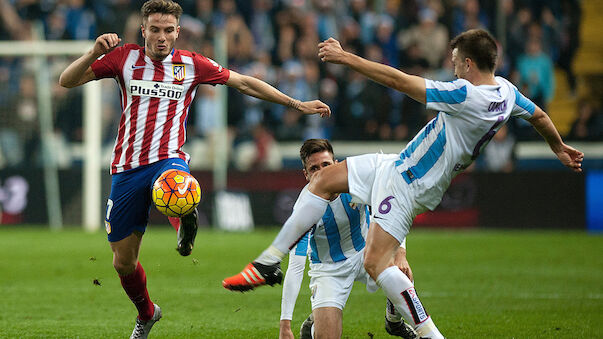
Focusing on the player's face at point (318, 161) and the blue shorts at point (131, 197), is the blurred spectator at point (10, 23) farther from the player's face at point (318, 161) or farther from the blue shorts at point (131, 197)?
the player's face at point (318, 161)

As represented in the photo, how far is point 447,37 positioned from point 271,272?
1357cm

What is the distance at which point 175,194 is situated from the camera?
6.05 metres

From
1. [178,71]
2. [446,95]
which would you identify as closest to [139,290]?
[178,71]

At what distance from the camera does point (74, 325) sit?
286 inches

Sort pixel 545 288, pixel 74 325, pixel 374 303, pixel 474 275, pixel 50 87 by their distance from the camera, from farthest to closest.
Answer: pixel 50 87, pixel 474 275, pixel 545 288, pixel 374 303, pixel 74 325

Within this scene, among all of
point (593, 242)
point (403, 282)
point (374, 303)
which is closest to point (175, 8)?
point (403, 282)

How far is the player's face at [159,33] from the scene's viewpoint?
6348mm

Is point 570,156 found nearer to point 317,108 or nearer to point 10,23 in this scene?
Answer: point 317,108

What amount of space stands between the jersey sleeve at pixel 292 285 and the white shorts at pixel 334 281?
173 mm

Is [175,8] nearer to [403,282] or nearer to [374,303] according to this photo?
[403,282]

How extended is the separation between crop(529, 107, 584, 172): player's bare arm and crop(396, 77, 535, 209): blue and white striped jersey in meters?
0.37

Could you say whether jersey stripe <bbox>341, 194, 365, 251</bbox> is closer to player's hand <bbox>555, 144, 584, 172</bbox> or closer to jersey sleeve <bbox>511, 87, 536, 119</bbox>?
jersey sleeve <bbox>511, 87, 536, 119</bbox>

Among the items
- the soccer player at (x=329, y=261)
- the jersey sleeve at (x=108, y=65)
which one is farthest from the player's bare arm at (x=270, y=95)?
the jersey sleeve at (x=108, y=65)

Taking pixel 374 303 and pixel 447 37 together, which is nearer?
pixel 374 303
